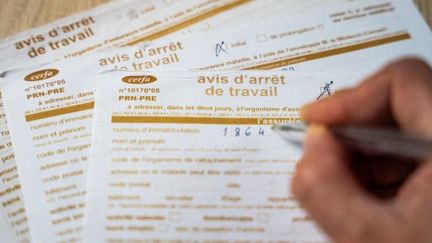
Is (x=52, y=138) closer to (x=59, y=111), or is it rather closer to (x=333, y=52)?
(x=59, y=111)

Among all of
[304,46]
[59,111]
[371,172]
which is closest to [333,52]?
[304,46]

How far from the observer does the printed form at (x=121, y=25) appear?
53cm

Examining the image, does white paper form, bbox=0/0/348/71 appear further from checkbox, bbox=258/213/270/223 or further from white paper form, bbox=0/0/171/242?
checkbox, bbox=258/213/270/223

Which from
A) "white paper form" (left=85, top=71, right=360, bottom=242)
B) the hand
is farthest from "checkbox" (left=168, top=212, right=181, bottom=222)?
the hand

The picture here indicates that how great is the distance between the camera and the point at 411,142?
1.12ft

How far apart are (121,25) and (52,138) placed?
0.54ft

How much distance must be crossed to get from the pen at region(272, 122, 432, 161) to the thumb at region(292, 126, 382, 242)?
0.7 inches

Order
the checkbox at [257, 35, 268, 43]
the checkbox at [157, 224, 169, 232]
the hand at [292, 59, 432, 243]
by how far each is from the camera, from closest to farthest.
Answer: the hand at [292, 59, 432, 243], the checkbox at [157, 224, 169, 232], the checkbox at [257, 35, 268, 43]

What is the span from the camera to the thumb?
0.31 m

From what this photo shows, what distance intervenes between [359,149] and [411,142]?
5 centimetres

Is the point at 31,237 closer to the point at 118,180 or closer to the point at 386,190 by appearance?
the point at 118,180

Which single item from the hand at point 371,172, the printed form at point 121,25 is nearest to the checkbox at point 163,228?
the hand at point 371,172

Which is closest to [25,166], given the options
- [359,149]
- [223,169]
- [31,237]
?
[31,237]

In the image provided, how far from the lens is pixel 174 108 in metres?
0.46
